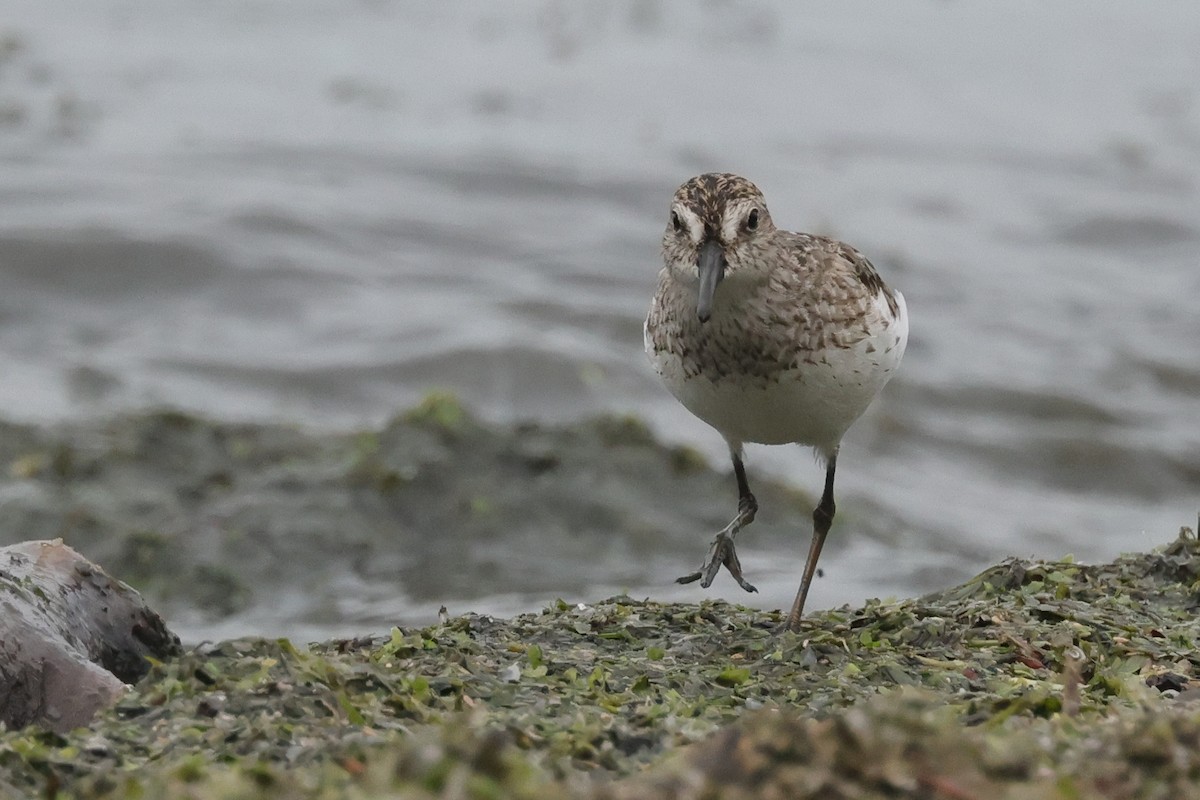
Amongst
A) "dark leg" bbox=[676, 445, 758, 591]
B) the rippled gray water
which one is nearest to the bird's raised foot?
"dark leg" bbox=[676, 445, 758, 591]

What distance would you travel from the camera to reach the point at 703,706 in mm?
4547

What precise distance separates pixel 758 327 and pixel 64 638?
7.68 feet

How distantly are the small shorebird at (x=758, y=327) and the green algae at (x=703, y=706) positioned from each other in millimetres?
562

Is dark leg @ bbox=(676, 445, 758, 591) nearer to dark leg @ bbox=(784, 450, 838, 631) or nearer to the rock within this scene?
dark leg @ bbox=(784, 450, 838, 631)

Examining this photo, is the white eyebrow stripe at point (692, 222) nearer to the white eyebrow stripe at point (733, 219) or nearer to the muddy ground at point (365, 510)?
the white eyebrow stripe at point (733, 219)

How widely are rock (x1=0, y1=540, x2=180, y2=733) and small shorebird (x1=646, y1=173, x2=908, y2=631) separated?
1920mm

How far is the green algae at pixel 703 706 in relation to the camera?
3104 millimetres

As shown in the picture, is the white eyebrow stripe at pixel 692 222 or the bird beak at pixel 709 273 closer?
the bird beak at pixel 709 273

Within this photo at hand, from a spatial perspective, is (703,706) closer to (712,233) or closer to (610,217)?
(712,233)

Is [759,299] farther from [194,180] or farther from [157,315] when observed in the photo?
[194,180]

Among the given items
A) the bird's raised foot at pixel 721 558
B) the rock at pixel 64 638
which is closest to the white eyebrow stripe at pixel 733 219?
the bird's raised foot at pixel 721 558

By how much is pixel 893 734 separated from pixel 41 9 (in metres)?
17.7

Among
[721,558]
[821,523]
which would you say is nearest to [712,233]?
[721,558]

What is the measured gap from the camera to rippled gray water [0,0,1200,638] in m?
11.3
